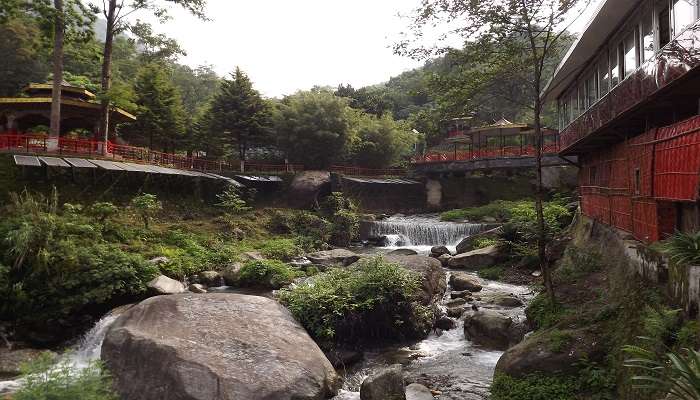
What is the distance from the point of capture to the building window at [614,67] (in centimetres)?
1431

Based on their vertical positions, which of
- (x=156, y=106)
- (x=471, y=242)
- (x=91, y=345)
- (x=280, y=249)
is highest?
(x=156, y=106)

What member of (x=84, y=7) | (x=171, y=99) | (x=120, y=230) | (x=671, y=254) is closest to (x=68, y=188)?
(x=120, y=230)

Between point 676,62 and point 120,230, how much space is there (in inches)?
773

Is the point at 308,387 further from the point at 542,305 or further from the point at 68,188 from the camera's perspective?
the point at 68,188

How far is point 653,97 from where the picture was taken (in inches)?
397

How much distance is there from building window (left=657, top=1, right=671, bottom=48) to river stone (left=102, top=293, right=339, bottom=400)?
424 inches

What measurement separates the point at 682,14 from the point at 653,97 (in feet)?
5.66

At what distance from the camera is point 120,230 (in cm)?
1922

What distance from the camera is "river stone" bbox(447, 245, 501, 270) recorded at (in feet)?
66.9

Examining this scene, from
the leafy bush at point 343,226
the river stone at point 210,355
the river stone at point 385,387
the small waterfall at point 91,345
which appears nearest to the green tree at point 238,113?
the leafy bush at point 343,226

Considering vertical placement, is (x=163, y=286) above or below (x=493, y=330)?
above

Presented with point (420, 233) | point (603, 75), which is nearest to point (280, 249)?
point (420, 233)

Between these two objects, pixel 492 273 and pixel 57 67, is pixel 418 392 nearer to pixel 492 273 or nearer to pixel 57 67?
pixel 492 273

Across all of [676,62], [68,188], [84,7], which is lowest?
[68,188]
